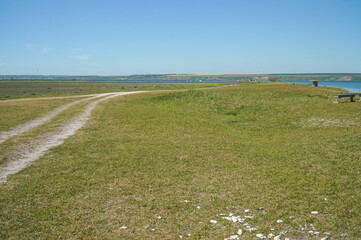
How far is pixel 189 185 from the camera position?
7.98 m

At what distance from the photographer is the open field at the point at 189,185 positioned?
5734mm

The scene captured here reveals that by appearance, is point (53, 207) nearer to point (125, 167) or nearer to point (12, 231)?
point (12, 231)

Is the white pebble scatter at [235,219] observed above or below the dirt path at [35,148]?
below

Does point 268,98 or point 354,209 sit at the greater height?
point 268,98

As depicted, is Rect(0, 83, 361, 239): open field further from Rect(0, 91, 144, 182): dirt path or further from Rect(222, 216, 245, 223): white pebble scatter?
Rect(0, 91, 144, 182): dirt path

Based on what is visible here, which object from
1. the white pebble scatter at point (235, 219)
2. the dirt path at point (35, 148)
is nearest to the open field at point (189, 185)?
the white pebble scatter at point (235, 219)

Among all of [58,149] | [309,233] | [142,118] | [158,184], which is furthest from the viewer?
[142,118]

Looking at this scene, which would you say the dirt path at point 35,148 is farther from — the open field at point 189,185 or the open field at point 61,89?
the open field at point 61,89

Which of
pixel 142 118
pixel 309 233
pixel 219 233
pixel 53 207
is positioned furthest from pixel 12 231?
pixel 142 118

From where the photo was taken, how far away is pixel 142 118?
20734 mm

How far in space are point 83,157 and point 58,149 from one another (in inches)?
81.5

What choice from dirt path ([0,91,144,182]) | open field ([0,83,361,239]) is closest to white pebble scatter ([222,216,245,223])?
open field ([0,83,361,239])

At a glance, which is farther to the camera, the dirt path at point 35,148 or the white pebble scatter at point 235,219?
the dirt path at point 35,148

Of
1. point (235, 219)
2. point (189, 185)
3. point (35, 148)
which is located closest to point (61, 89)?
point (35, 148)
